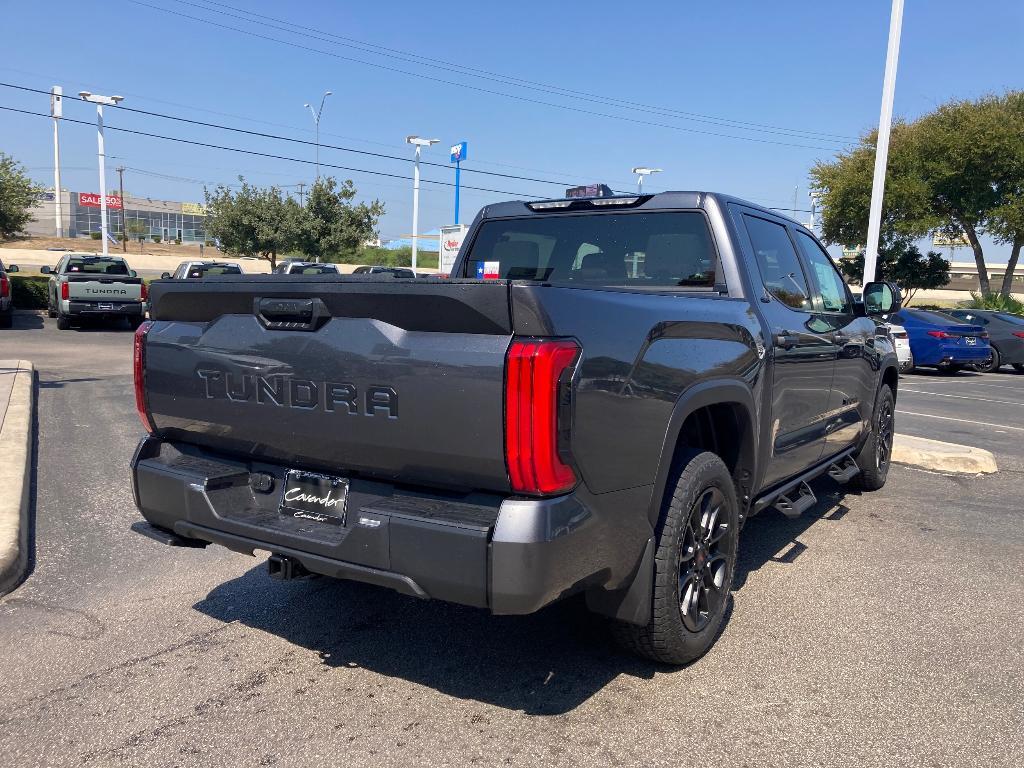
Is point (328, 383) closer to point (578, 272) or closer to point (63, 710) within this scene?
point (63, 710)

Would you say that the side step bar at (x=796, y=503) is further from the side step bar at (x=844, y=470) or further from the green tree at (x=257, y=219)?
the green tree at (x=257, y=219)

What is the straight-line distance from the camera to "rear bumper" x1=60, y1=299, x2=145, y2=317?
19.4 metres

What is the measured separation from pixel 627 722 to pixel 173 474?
6.56 ft

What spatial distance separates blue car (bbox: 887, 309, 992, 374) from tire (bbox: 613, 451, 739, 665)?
53.3ft

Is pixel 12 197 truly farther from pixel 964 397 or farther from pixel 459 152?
pixel 964 397

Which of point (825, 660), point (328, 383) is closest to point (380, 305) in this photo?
point (328, 383)

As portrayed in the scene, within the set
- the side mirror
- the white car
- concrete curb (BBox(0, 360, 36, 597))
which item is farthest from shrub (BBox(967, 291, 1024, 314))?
concrete curb (BBox(0, 360, 36, 597))

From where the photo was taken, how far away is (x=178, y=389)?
11.2 feet

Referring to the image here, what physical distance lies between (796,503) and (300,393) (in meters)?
2.83

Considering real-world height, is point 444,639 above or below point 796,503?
below

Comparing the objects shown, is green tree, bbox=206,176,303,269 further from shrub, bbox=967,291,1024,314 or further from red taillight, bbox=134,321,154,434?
red taillight, bbox=134,321,154,434

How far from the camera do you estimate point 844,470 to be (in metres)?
5.81

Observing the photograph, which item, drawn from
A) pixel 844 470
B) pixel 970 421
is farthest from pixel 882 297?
pixel 970 421

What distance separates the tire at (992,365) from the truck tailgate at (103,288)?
20537 millimetres
